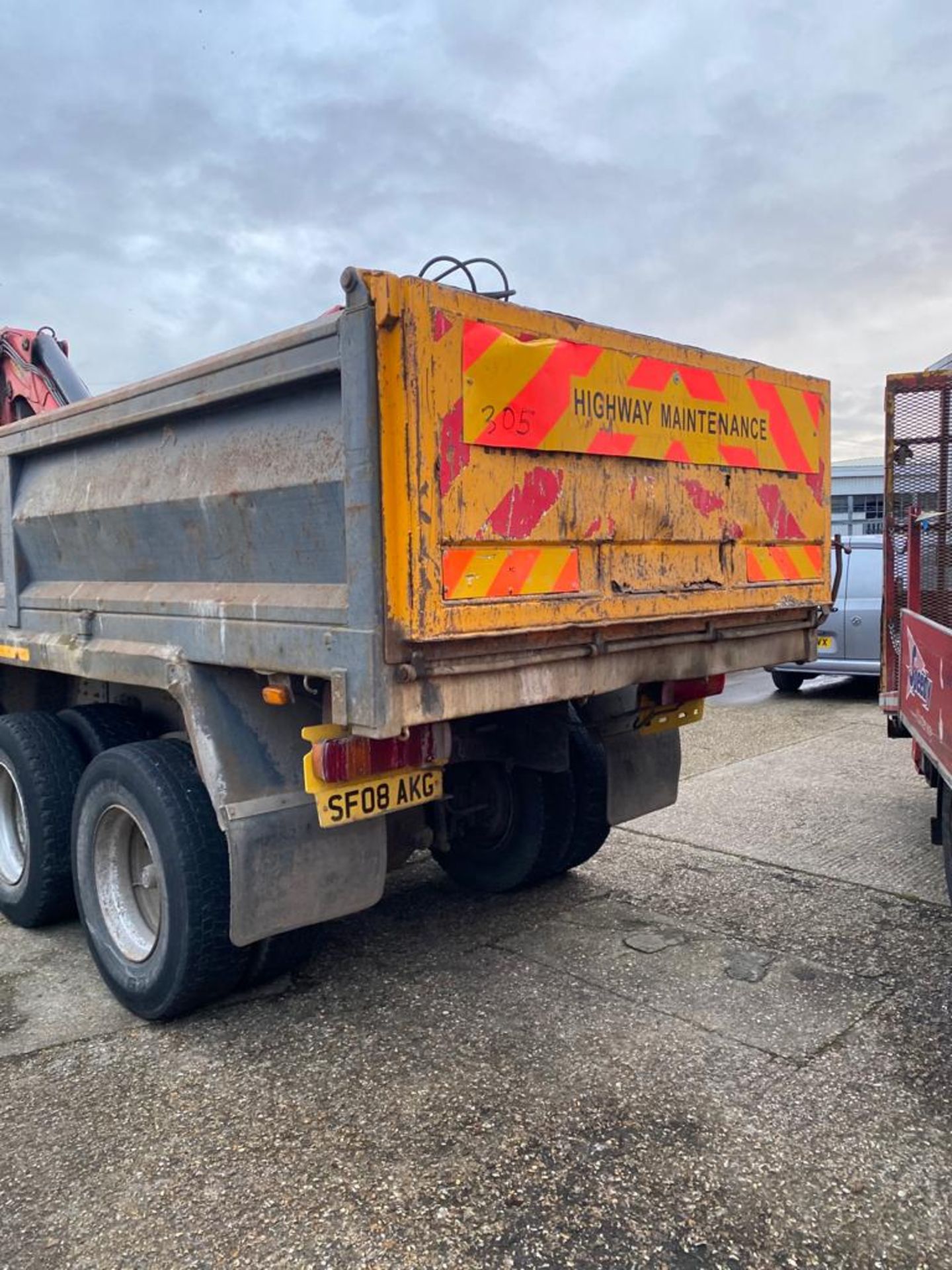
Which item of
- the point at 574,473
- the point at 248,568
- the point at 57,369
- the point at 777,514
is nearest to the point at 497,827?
the point at 777,514

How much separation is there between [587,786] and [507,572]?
2.11m

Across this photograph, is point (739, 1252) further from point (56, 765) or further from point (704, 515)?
point (56, 765)

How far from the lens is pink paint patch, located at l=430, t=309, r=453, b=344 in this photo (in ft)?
9.03

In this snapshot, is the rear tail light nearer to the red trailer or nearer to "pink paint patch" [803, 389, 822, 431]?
"pink paint patch" [803, 389, 822, 431]

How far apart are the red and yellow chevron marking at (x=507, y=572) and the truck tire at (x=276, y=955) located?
5.16 ft

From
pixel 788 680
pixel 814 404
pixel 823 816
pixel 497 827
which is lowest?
pixel 823 816

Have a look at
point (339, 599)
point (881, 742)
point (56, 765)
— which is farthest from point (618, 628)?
point (881, 742)

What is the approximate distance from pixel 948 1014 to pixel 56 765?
362 centimetres

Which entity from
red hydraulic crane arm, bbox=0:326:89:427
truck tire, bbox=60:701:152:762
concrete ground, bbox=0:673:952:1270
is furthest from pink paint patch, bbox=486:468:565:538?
red hydraulic crane arm, bbox=0:326:89:427

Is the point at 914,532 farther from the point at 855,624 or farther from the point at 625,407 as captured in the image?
the point at 855,624

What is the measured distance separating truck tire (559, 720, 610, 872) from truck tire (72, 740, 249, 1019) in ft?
5.91

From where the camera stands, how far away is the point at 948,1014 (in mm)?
3566

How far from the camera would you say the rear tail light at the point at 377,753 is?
10.0 feet

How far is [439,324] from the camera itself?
2768 mm
